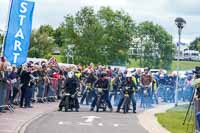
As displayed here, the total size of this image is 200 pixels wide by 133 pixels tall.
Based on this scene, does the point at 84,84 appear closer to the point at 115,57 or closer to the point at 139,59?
the point at 115,57

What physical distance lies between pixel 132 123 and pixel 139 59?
59.7 metres

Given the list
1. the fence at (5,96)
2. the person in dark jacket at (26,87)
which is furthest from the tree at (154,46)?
the fence at (5,96)

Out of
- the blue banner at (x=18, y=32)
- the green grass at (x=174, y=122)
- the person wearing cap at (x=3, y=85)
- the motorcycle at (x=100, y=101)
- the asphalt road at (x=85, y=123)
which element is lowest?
the green grass at (x=174, y=122)

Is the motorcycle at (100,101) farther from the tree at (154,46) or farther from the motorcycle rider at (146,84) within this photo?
the tree at (154,46)

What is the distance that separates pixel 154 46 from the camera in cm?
8081

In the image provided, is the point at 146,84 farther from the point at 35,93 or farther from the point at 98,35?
the point at 98,35

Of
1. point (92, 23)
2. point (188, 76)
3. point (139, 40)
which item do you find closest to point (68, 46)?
point (92, 23)

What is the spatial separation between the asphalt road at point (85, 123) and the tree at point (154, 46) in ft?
174

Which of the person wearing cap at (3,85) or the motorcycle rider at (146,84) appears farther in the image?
the motorcycle rider at (146,84)

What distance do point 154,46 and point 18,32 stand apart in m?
58.9

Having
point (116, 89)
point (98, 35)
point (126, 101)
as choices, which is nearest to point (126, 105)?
point (126, 101)

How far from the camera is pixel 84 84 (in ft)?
103

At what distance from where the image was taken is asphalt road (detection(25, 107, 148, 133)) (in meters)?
18.1

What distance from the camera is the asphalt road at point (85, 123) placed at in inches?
713
